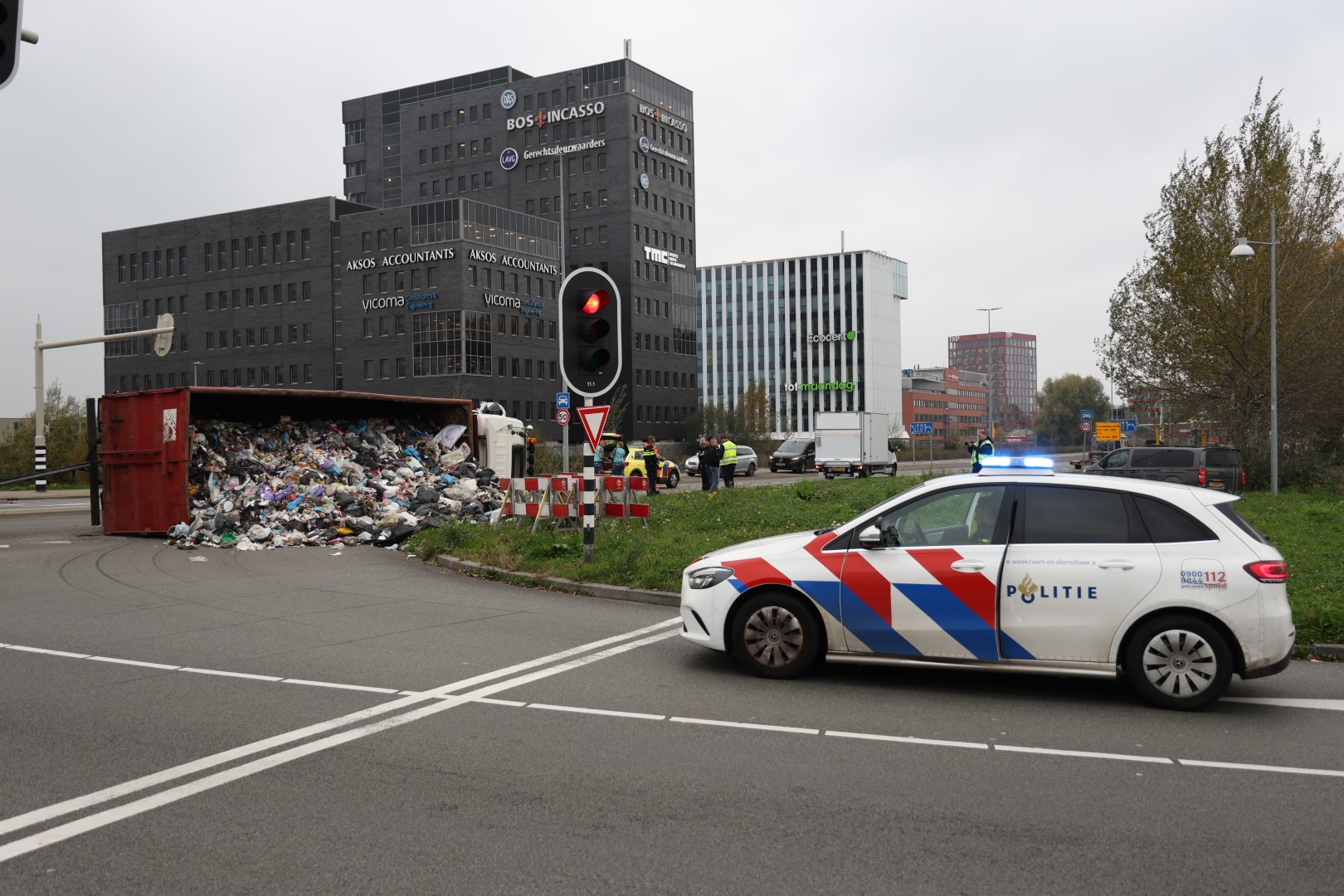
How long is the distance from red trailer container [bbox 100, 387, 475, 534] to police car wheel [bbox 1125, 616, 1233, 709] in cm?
1648

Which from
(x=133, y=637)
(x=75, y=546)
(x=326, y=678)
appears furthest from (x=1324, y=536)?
(x=75, y=546)

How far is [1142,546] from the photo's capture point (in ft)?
23.0

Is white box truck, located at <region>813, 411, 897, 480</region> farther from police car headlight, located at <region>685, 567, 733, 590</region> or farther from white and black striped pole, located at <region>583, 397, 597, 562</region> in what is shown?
police car headlight, located at <region>685, 567, 733, 590</region>

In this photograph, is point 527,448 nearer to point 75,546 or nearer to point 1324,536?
point 75,546

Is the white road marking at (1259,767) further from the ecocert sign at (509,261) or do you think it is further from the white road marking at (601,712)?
the ecocert sign at (509,261)

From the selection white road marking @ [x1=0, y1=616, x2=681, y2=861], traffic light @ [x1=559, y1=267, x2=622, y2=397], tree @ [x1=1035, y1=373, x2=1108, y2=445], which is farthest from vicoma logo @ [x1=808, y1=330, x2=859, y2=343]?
white road marking @ [x1=0, y1=616, x2=681, y2=861]

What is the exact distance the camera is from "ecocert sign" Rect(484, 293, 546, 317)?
85.4m

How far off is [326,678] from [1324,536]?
14722 mm

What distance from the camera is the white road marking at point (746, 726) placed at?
630cm

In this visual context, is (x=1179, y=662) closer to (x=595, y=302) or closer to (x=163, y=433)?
(x=595, y=302)

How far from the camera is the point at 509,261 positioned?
8775 cm

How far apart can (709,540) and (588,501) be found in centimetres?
231

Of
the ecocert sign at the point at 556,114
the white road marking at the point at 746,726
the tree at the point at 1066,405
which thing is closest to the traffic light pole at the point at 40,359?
the white road marking at the point at 746,726

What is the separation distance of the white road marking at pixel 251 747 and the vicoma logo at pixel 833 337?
426 ft
